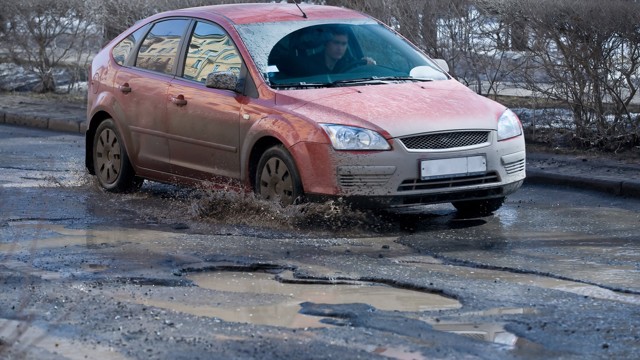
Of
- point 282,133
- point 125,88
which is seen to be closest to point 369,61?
point 282,133

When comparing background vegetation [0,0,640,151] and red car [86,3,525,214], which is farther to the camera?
background vegetation [0,0,640,151]

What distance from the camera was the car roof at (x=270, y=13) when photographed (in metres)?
9.57

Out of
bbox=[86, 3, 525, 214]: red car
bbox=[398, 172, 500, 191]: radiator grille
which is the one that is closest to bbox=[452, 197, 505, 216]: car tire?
bbox=[86, 3, 525, 214]: red car

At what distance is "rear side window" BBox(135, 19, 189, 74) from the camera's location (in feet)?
32.7

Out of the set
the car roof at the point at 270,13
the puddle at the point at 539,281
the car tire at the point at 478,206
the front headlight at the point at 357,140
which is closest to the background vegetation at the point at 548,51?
the car roof at the point at 270,13

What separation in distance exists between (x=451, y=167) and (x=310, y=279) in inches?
78.2

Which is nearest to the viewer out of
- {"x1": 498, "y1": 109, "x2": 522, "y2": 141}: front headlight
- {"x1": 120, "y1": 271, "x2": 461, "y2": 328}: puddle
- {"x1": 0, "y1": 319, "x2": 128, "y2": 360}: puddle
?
{"x1": 0, "y1": 319, "x2": 128, "y2": 360}: puddle

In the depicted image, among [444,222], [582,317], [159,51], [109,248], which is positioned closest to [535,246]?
[444,222]

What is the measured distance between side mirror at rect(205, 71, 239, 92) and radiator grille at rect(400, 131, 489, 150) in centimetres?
146

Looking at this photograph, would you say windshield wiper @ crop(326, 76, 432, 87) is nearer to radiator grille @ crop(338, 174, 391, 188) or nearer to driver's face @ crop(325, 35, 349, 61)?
driver's face @ crop(325, 35, 349, 61)

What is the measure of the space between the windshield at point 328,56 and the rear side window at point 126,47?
1.44 metres

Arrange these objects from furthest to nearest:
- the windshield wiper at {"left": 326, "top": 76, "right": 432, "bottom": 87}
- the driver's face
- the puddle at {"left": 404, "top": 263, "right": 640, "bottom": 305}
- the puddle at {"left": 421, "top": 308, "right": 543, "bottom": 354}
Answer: the driver's face, the windshield wiper at {"left": 326, "top": 76, "right": 432, "bottom": 87}, the puddle at {"left": 404, "top": 263, "right": 640, "bottom": 305}, the puddle at {"left": 421, "top": 308, "right": 543, "bottom": 354}

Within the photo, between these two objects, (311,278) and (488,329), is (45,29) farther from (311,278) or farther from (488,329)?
(488,329)

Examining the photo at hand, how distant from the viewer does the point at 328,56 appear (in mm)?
9320
